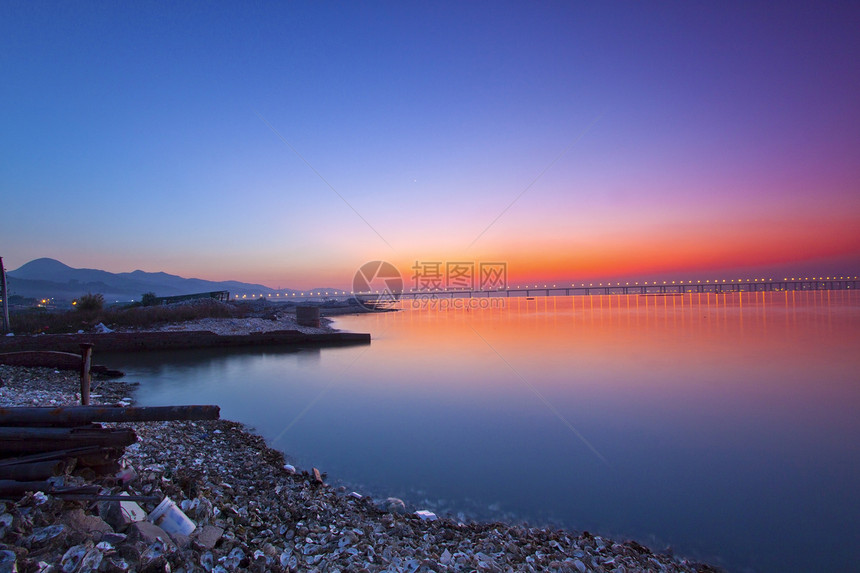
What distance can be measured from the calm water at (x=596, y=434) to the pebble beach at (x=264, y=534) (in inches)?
19.4

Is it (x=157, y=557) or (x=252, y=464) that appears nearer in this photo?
(x=157, y=557)

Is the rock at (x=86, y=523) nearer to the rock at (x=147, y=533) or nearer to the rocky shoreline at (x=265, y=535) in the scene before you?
the rocky shoreline at (x=265, y=535)

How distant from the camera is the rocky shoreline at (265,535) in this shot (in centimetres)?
243

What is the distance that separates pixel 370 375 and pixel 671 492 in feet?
27.4

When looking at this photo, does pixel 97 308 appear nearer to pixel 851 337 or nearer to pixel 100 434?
pixel 100 434

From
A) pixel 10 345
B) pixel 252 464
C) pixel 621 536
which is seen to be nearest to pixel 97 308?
pixel 10 345

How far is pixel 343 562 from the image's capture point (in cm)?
284

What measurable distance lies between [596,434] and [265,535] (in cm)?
506

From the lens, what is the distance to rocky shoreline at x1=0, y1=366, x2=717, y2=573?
2432 mm

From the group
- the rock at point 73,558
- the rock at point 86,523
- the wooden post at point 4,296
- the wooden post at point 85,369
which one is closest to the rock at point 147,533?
the rock at point 86,523

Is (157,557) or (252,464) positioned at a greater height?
(157,557)

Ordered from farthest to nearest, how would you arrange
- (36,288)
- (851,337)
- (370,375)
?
1. (36,288)
2. (851,337)
3. (370,375)

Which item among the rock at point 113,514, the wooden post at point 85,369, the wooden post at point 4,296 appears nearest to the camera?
the rock at point 113,514

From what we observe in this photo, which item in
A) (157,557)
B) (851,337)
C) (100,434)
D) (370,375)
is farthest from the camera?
(851,337)
